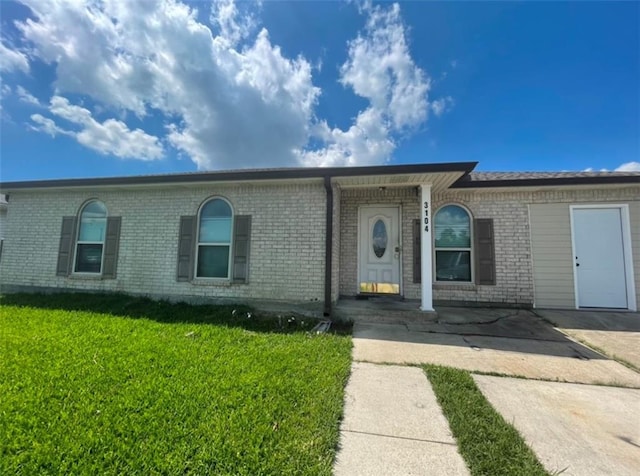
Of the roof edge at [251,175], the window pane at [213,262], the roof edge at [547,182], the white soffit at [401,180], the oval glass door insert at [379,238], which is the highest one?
the roof edge at [547,182]

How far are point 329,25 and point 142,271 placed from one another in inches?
320

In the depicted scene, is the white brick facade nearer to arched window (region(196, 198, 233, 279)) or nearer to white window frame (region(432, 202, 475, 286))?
white window frame (region(432, 202, 475, 286))

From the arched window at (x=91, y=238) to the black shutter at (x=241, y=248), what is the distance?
3629mm

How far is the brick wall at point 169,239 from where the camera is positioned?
5.66m

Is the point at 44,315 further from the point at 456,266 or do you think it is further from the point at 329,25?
the point at 329,25

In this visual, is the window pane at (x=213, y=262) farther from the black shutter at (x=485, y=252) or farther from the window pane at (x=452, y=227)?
the black shutter at (x=485, y=252)

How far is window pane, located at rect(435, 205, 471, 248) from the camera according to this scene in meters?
6.32

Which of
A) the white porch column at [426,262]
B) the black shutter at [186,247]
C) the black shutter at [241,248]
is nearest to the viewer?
the white porch column at [426,262]

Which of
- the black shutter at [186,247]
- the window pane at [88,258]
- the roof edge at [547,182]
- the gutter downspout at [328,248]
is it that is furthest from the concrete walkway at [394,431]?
the window pane at [88,258]

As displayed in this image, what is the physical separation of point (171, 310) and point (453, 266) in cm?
626

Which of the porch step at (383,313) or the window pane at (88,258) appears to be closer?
the porch step at (383,313)

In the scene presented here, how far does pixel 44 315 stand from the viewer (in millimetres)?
4832

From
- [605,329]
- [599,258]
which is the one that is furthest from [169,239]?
[599,258]

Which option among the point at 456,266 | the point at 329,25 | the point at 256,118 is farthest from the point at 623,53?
the point at 256,118
